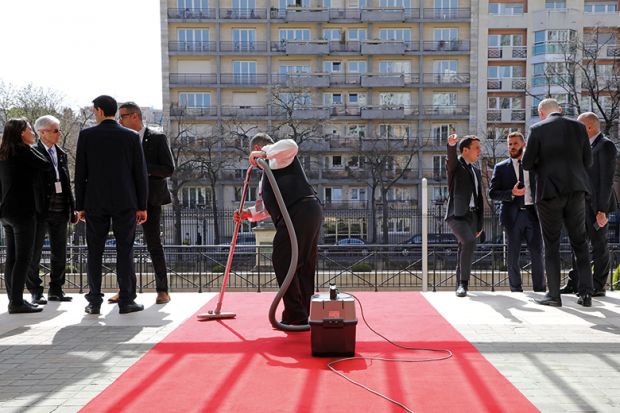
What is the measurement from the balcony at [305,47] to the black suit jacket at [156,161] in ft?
144

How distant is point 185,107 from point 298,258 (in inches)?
1818

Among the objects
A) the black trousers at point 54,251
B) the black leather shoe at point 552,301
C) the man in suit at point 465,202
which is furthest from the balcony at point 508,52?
the black trousers at point 54,251

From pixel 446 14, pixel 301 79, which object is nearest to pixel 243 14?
pixel 301 79

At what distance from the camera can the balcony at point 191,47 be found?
48.7m

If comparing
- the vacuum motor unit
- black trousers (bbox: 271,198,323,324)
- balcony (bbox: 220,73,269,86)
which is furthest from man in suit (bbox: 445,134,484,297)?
balcony (bbox: 220,73,269,86)

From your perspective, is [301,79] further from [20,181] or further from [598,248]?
[20,181]

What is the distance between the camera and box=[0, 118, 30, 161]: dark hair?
19.1 feet

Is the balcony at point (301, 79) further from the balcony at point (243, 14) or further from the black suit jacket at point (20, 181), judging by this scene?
the black suit jacket at point (20, 181)

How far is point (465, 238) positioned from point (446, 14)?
46772 mm

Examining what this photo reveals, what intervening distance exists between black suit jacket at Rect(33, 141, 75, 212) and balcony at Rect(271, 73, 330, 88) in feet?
138

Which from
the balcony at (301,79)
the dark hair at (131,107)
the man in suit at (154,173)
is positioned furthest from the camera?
the balcony at (301,79)

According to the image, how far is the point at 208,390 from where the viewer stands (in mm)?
3432

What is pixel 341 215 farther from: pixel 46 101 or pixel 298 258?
pixel 298 258

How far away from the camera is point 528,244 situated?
743 centimetres
